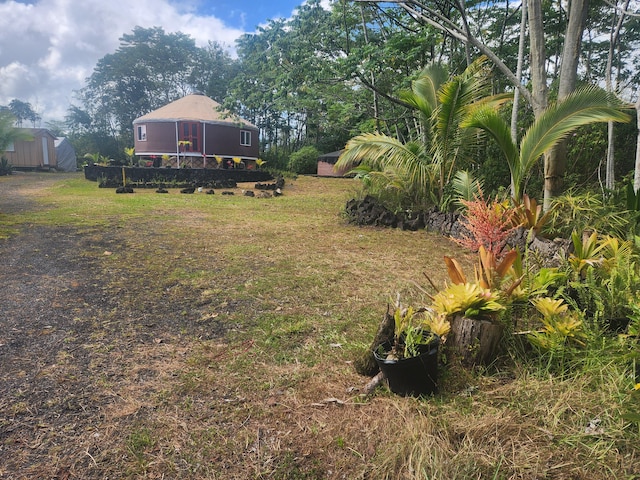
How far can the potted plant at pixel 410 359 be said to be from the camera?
6.29 feet

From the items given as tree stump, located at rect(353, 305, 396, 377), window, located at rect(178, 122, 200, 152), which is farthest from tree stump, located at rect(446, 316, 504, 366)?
window, located at rect(178, 122, 200, 152)

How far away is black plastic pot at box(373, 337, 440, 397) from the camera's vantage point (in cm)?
191

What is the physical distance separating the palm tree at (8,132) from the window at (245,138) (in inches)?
410

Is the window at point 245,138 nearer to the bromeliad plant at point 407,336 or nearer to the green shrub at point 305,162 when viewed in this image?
the green shrub at point 305,162

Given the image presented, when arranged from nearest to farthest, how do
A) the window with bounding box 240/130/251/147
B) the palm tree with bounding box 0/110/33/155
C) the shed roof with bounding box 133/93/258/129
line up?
the palm tree with bounding box 0/110/33/155, the shed roof with bounding box 133/93/258/129, the window with bounding box 240/130/251/147

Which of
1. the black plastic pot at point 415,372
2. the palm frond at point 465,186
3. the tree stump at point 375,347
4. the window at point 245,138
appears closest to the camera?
the black plastic pot at point 415,372

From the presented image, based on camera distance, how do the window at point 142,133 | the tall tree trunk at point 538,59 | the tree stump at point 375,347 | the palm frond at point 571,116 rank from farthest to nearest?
the window at point 142,133
the tall tree trunk at point 538,59
the palm frond at point 571,116
the tree stump at point 375,347

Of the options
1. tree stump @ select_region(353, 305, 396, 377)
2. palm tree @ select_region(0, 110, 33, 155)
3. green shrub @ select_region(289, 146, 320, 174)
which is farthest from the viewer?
green shrub @ select_region(289, 146, 320, 174)

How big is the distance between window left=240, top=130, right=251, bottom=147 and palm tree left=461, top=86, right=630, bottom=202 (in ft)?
66.6

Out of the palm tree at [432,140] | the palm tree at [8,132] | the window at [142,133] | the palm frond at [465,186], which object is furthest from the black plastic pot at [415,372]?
the window at [142,133]

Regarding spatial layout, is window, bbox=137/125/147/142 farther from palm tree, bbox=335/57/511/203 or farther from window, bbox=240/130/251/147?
palm tree, bbox=335/57/511/203

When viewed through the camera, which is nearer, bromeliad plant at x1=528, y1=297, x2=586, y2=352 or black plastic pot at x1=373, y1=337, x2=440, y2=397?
black plastic pot at x1=373, y1=337, x2=440, y2=397

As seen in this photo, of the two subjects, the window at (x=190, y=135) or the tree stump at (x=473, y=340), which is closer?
the tree stump at (x=473, y=340)

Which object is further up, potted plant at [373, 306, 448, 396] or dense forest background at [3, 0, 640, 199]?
dense forest background at [3, 0, 640, 199]
